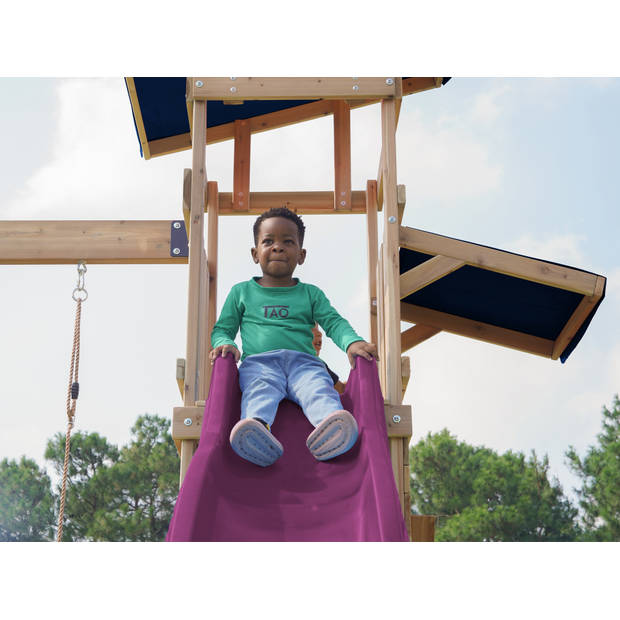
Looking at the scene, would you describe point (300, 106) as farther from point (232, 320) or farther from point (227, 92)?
point (232, 320)

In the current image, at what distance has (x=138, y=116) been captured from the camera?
509 centimetres

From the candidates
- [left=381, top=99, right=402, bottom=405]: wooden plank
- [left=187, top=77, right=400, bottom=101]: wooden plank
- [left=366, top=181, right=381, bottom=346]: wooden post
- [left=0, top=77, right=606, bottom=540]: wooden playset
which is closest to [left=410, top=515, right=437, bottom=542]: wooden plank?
[left=0, top=77, right=606, bottom=540]: wooden playset

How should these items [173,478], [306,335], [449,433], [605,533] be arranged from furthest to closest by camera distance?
[449,433] < [173,478] < [605,533] < [306,335]

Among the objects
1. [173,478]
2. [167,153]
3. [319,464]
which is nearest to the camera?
[319,464]

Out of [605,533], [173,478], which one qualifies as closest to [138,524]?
[173,478]

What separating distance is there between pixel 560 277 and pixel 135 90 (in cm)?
304

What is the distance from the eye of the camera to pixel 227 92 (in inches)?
149

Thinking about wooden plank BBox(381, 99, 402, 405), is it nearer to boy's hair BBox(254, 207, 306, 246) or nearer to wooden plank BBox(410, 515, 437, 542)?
boy's hair BBox(254, 207, 306, 246)

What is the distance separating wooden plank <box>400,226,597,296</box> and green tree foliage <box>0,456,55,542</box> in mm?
16729

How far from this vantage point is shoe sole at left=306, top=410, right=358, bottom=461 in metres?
2.80

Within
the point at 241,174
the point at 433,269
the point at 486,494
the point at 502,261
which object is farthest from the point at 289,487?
→ the point at 486,494

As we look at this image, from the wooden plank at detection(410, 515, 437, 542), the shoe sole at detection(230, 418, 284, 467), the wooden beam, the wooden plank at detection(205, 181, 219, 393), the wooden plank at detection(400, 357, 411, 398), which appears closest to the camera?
the shoe sole at detection(230, 418, 284, 467)

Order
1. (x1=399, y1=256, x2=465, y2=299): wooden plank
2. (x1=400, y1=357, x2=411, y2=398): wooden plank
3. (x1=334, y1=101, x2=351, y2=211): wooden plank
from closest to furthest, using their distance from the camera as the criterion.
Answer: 1. (x1=400, y1=357, x2=411, y2=398): wooden plank
2. (x1=399, y1=256, x2=465, y2=299): wooden plank
3. (x1=334, y1=101, x2=351, y2=211): wooden plank

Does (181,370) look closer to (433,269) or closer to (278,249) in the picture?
(278,249)
